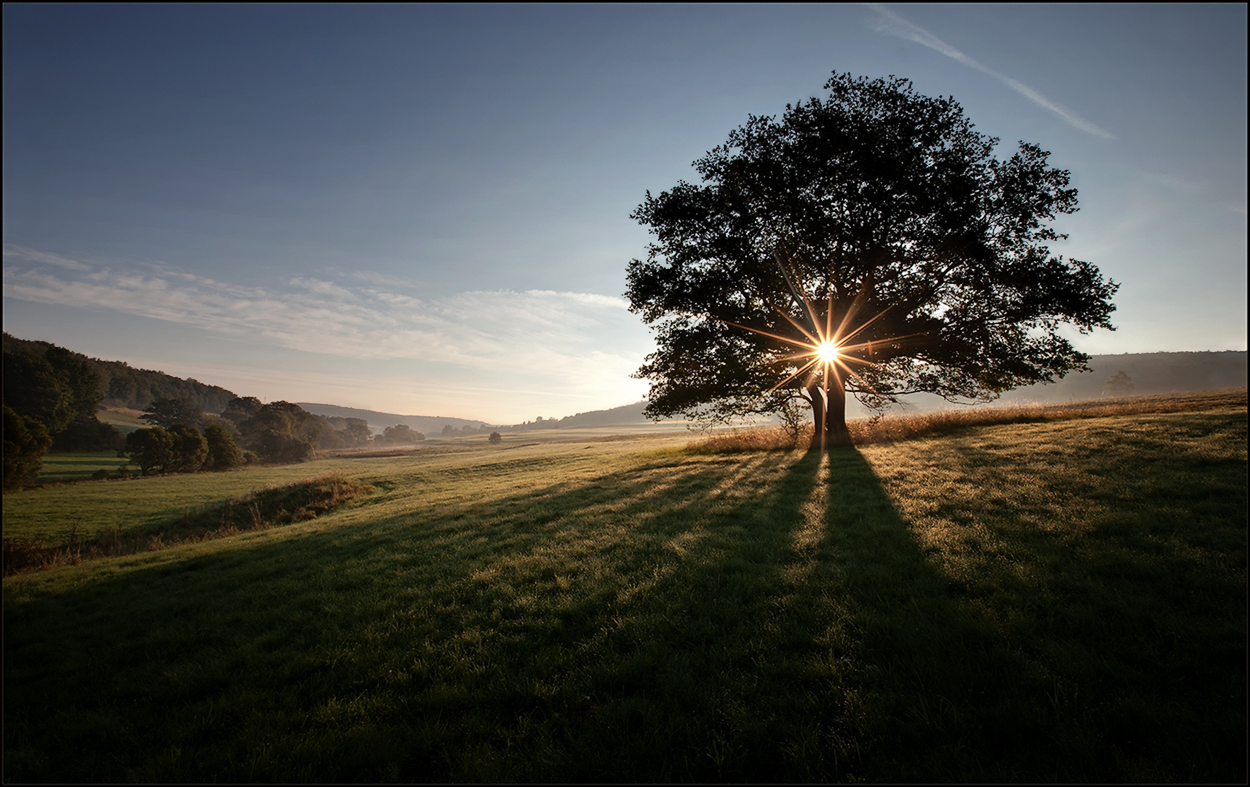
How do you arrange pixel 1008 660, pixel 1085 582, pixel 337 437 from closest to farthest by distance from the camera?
pixel 1008 660 < pixel 1085 582 < pixel 337 437

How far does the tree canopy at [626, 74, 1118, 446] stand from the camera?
17156 mm

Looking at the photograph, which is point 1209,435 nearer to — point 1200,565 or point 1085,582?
point 1200,565

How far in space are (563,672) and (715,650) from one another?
176 centimetres

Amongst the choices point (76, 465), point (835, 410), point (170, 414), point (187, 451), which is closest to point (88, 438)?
point (76, 465)

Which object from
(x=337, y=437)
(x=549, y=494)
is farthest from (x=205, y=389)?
(x=549, y=494)

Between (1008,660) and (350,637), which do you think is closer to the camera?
(1008,660)

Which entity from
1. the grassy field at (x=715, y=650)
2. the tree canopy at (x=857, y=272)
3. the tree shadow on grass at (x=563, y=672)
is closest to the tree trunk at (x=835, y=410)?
the tree canopy at (x=857, y=272)

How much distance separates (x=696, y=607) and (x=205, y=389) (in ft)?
785

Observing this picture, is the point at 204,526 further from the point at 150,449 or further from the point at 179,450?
the point at 179,450

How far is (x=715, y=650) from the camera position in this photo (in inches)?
190

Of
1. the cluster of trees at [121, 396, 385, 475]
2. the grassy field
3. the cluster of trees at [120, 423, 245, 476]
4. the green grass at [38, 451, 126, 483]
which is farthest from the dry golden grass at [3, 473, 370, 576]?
the cluster of trees at [121, 396, 385, 475]

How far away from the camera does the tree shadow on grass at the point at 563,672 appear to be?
11.6ft

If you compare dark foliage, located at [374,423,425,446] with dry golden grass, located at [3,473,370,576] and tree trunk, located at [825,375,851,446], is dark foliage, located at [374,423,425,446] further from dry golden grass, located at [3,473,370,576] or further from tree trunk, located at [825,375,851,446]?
tree trunk, located at [825,375,851,446]

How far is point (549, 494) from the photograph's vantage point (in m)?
15.9
